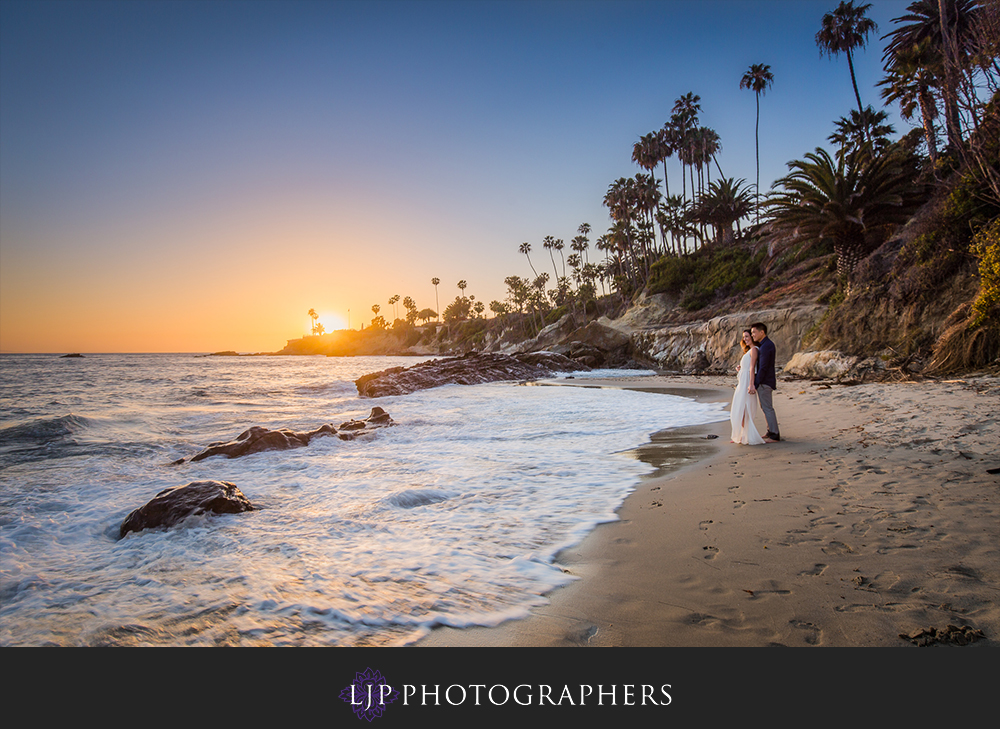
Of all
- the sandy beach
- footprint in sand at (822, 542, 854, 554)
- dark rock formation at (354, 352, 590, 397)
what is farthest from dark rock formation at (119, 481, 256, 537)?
dark rock formation at (354, 352, 590, 397)

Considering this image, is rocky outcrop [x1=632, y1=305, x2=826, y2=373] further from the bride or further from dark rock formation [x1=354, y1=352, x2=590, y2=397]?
the bride

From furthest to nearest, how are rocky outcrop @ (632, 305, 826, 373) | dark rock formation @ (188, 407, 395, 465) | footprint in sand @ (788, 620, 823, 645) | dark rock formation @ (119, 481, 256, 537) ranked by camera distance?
rocky outcrop @ (632, 305, 826, 373) < dark rock formation @ (188, 407, 395, 465) < dark rock formation @ (119, 481, 256, 537) < footprint in sand @ (788, 620, 823, 645)

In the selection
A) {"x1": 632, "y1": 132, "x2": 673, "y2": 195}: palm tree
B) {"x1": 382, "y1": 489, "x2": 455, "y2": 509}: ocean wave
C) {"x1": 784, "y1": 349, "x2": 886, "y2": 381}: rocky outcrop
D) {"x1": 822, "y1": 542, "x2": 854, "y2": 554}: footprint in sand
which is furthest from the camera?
{"x1": 632, "y1": 132, "x2": 673, "y2": 195}: palm tree

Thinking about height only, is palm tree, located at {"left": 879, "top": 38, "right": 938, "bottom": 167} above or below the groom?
above

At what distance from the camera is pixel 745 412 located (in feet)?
24.3

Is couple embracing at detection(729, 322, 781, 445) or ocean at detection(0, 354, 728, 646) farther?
couple embracing at detection(729, 322, 781, 445)

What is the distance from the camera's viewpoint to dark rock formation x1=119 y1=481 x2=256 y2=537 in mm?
4805

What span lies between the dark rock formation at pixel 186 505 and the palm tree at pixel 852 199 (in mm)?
22529

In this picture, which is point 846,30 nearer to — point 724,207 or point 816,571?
point 724,207

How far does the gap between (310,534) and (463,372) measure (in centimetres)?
2430

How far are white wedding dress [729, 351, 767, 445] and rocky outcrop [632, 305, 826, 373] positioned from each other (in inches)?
583
